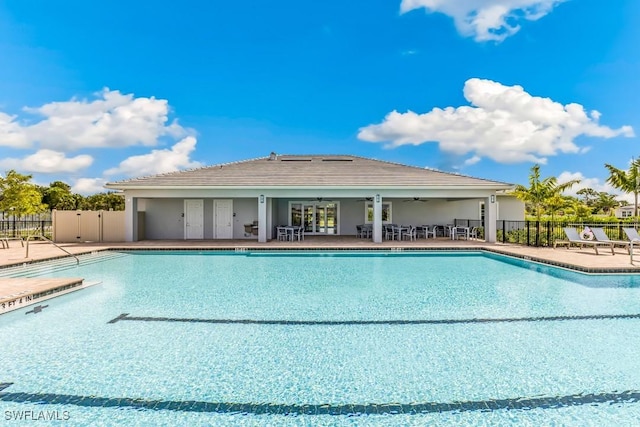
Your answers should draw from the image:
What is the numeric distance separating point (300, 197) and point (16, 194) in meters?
17.2

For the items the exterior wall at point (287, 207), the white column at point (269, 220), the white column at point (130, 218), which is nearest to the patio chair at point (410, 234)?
the exterior wall at point (287, 207)

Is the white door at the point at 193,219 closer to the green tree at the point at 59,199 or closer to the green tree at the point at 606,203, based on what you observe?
the green tree at the point at 59,199

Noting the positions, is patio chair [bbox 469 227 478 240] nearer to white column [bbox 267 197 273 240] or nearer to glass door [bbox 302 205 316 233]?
glass door [bbox 302 205 316 233]

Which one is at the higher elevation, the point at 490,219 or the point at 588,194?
the point at 588,194

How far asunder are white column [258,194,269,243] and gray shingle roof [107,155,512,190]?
28.9 inches

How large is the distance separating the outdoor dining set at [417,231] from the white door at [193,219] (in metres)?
9.17

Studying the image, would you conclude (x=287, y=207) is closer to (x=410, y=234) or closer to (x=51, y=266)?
(x=410, y=234)

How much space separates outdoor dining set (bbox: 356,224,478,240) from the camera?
1941 centimetres

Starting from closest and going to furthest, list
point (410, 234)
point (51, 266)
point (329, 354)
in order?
point (329, 354), point (51, 266), point (410, 234)

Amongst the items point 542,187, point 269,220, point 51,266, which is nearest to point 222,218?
point 269,220

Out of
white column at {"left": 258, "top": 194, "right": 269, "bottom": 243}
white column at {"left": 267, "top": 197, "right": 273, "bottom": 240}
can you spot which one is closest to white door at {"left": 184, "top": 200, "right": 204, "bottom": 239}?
white column at {"left": 267, "top": 197, "right": 273, "bottom": 240}

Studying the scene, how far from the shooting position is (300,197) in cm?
1817

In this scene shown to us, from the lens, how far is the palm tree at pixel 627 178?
810 inches

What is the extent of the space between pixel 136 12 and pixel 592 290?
21.7 metres
